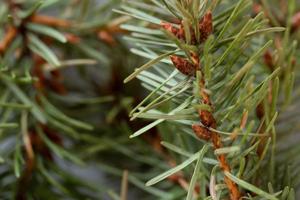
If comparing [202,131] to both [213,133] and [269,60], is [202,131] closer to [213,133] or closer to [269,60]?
[213,133]

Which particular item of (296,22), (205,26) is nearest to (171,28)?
(205,26)

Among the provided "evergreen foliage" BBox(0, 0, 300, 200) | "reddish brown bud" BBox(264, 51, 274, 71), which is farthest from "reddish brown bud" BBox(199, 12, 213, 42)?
"reddish brown bud" BBox(264, 51, 274, 71)

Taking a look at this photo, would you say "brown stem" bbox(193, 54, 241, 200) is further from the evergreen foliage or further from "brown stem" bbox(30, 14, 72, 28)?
"brown stem" bbox(30, 14, 72, 28)

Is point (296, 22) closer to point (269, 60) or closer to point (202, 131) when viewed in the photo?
point (269, 60)

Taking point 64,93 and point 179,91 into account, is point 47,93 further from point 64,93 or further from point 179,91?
point 179,91

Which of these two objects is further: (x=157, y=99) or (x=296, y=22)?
(x=296, y=22)

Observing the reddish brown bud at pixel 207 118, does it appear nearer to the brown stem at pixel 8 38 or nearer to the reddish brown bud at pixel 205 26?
the reddish brown bud at pixel 205 26

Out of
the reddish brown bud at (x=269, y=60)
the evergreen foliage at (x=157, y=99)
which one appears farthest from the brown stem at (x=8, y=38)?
the reddish brown bud at (x=269, y=60)

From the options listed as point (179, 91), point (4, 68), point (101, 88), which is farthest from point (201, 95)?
point (101, 88)
